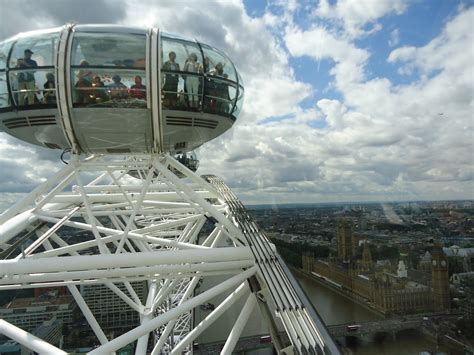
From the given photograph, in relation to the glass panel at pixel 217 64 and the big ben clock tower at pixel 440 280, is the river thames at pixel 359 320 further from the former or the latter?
the glass panel at pixel 217 64

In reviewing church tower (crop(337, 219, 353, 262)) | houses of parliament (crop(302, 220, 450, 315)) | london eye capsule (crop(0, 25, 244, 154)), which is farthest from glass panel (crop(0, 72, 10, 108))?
church tower (crop(337, 219, 353, 262))

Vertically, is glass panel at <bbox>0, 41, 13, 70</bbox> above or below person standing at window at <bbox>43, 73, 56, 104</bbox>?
above

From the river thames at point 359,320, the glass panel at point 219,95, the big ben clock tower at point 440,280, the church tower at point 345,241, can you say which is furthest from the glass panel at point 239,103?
the church tower at point 345,241

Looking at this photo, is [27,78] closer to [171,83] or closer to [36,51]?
[36,51]

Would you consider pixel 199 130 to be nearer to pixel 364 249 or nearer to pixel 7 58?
pixel 7 58

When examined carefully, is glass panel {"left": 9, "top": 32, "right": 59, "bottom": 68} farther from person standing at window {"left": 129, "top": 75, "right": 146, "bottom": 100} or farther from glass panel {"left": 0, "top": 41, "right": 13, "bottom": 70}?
person standing at window {"left": 129, "top": 75, "right": 146, "bottom": 100}

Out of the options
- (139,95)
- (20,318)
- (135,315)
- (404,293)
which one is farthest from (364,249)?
(139,95)
